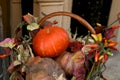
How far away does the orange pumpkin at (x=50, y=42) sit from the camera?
835mm

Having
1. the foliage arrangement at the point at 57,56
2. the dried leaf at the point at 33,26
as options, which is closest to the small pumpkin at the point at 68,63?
the foliage arrangement at the point at 57,56

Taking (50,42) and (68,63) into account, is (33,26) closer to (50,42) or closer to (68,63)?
(50,42)

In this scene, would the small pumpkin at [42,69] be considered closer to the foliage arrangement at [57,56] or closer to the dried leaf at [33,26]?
the foliage arrangement at [57,56]

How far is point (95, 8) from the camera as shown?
98.0 inches

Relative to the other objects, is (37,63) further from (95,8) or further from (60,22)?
(95,8)

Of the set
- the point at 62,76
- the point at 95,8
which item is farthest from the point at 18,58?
the point at 95,8

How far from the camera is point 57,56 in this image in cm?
88

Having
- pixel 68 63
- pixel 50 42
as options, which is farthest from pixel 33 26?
pixel 68 63

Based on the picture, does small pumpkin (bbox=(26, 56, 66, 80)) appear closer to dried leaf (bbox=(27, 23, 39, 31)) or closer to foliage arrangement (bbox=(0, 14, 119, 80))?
foliage arrangement (bbox=(0, 14, 119, 80))

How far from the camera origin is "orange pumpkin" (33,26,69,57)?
83 centimetres

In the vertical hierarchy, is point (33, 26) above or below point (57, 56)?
above

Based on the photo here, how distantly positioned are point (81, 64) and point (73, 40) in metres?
0.16

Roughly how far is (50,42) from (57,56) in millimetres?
81

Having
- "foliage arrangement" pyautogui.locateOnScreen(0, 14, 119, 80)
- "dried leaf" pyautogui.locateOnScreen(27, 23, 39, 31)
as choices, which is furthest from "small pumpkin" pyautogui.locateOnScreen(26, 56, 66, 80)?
"dried leaf" pyautogui.locateOnScreen(27, 23, 39, 31)
